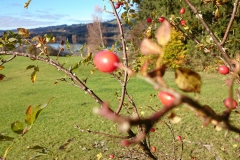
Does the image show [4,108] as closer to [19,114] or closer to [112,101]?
[19,114]

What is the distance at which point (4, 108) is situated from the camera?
9.92 metres

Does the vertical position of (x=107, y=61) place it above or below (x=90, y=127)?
above

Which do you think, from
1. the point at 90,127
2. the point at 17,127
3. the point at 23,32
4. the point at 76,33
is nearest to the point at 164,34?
the point at 17,127

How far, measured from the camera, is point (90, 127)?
6.82 metres

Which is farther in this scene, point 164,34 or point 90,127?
point 90,127

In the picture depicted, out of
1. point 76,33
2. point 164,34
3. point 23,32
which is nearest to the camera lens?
point 164,34

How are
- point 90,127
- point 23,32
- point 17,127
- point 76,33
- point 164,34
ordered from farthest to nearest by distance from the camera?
point 76,33, point 90,127, point 23,32, point 17,127, point 164,34

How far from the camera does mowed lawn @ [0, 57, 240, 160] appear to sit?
5.01 m

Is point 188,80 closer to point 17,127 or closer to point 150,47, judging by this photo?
point 150,47

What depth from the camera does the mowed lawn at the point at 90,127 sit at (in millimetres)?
5008

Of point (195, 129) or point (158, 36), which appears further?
point (195, 129)

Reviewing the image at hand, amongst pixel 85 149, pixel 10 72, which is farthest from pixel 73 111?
pixel 10 72

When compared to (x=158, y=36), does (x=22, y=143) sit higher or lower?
lower

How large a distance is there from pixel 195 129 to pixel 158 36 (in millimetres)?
6315
